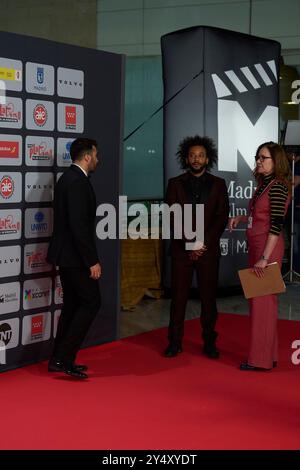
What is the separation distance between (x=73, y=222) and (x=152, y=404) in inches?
43.8

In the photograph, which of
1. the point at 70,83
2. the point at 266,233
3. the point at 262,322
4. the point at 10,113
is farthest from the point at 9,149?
the point at 262,322

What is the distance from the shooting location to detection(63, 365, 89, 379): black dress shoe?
4.27 metres

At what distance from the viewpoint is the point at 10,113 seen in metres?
4.32

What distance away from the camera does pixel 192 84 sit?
7117 mm

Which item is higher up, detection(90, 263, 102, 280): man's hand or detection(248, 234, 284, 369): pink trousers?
detection(90, 263, 102, 280): man's hand

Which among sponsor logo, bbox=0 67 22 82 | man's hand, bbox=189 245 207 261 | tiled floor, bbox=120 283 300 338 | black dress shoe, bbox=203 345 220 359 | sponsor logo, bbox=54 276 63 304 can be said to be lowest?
tiled floor, bbox=120 283 300 338

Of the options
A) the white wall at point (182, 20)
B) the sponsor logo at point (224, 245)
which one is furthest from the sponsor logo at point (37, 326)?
the white wall at point (182, 20)

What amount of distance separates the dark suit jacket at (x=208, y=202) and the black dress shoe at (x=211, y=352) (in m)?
0.63

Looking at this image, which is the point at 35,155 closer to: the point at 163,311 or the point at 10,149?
the point at 10,149

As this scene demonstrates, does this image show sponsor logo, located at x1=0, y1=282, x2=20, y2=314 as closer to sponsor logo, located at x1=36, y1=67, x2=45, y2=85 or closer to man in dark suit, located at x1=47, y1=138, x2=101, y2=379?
man in dark suit, located at x1=47, y1=138, x2=101, y2=379

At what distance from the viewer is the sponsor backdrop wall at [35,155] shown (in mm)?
4344

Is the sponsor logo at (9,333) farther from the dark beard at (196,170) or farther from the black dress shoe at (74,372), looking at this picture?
the dark beard at (196,170)

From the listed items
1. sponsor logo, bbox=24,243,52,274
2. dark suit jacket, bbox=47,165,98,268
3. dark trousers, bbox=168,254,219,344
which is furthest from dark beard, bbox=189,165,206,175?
sponsor logo, bbox=24,243,52,274

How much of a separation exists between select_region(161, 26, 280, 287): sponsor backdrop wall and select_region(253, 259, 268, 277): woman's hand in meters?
2.76
